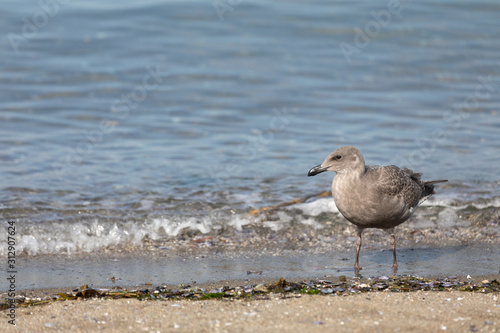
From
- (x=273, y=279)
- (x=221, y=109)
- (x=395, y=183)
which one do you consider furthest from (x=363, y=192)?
(x=221, y=109)

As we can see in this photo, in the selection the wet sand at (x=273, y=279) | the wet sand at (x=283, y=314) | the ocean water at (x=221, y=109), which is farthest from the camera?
the ocean water at (x=221, y=109)

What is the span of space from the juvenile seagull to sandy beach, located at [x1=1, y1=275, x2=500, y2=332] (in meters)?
1.45

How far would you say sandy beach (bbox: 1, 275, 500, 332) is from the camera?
4840 mm

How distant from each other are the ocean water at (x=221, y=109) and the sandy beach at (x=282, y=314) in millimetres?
2542

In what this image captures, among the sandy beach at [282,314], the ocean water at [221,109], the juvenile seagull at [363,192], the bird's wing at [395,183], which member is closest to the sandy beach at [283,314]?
the sandy beach at [282,314]

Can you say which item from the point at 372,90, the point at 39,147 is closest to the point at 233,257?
the point at 39,147

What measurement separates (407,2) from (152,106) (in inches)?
350

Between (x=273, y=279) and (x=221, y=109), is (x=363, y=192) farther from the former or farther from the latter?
(x=221, y=109)

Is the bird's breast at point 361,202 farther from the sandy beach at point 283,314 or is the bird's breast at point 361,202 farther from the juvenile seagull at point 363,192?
the sandy beach at point 283,314

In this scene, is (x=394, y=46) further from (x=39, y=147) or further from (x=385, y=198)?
(x=385, y=198)

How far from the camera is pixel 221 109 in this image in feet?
44.7

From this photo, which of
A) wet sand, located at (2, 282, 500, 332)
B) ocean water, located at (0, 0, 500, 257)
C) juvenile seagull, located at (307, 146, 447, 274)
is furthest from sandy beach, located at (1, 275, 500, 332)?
ocean water, located at (0, 0, 500, 257)

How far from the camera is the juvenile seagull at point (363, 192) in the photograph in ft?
23.5

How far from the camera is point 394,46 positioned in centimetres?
1675
